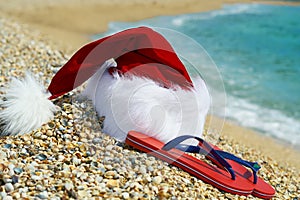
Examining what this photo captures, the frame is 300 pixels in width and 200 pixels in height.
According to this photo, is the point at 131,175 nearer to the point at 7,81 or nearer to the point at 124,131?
the point at 124,131

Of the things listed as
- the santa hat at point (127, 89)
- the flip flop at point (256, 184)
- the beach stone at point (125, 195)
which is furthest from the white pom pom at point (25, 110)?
the flip flop at point (256, 184)

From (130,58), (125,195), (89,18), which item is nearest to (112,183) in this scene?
(125,195)

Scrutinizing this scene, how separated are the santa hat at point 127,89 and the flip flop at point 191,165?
0.09m

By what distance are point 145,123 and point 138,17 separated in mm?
12444

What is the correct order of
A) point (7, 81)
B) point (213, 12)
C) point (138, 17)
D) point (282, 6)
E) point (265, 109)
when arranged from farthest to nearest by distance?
1. point (282, 6)
2. point (213, 12)
3. point (138, 17)
4. point (265, 109)
5. point (7, 81)

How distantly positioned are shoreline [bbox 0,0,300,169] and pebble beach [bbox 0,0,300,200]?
2117 mm

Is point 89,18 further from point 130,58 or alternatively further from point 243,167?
point 243,167

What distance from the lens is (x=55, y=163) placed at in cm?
286

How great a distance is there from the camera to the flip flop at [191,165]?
121 inches

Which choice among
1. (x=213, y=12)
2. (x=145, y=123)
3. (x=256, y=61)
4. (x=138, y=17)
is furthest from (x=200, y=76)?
(x=213, y=12)

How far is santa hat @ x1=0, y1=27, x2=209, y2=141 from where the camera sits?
10.5 ft

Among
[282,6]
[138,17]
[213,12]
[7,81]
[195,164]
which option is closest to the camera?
[195,164]

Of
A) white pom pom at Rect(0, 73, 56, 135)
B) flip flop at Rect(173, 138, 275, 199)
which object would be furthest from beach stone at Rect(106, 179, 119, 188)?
white pom pom at Rect(0, 73, 56, 135)

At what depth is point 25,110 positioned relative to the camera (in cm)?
324
